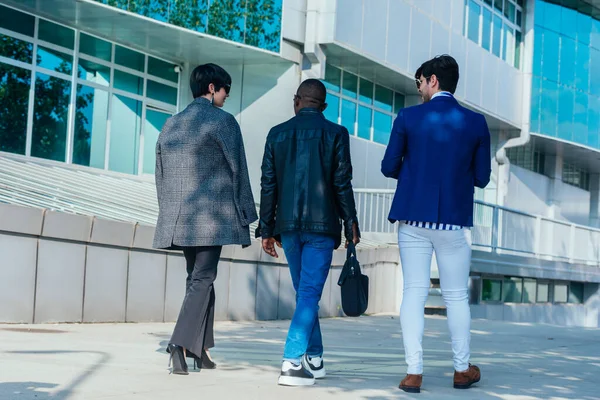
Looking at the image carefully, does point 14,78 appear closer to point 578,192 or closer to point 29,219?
point 29,219

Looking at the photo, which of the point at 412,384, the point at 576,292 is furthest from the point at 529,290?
the point at 412,384

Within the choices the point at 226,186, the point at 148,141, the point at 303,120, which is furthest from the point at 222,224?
the point at 148,141

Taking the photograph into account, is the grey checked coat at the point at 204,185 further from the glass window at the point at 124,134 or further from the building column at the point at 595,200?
the building column at the point at 595,200

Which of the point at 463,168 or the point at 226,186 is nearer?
the point at 463,168

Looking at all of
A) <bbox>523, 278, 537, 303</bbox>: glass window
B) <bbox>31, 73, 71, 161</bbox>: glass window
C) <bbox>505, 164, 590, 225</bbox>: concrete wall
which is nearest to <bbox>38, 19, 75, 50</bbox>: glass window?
<bbox>31, 73, 71, 161</bbox>: glass window

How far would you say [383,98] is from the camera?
2825 cm

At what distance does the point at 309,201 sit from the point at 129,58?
57.0 ft

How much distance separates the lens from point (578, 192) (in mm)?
40531

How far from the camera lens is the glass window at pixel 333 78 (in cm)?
2533

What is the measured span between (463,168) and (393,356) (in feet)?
9.13

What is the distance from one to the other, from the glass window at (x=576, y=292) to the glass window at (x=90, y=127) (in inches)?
525

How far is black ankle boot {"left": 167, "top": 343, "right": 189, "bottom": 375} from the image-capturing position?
604 cm

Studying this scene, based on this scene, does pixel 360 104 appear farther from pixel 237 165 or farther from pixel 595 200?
pixel 237 165

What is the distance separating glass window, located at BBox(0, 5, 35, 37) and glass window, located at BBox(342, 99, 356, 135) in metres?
8.59
